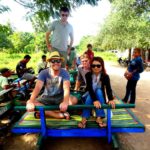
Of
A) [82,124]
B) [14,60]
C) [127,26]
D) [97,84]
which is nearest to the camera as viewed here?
[82,124]

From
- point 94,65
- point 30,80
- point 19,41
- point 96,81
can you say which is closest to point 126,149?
point 96,81

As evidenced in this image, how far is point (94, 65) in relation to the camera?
4297 millimetres

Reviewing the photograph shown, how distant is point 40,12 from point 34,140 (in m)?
3.06

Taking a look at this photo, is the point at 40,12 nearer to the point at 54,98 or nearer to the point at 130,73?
the point at 54,98

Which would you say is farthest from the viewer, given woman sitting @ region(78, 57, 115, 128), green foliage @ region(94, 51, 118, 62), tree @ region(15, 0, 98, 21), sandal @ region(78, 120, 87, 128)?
green foliage @ region(94, 51, 118, 62)

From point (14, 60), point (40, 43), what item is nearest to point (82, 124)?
point (14, 60)

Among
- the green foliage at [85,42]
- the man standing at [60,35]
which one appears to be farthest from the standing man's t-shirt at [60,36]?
the green foliage at [85,42]

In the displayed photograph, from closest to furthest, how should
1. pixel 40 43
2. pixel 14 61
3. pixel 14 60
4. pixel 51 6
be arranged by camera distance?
pixel 51 6, pixel 14 61, pixel 14 60, pixel 40 43

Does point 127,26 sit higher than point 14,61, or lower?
higher

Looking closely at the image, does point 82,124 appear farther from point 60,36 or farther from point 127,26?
point 127,26

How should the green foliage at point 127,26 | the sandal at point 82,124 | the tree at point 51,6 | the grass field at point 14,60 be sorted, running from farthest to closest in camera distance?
the grass field at point 14,60 → the green foliage at point 127,26 → the tree at point 51,6 → the sandal at point 82,124

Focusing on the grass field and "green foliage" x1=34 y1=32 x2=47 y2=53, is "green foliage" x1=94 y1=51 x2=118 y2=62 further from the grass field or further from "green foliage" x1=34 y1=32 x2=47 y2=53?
the grass field

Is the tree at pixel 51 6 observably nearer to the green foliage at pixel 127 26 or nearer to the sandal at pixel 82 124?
the sandal at pixel 82 124

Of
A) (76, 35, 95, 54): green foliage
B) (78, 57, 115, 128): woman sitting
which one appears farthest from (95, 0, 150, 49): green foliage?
(78, 57, 115, 128): woman sitting
